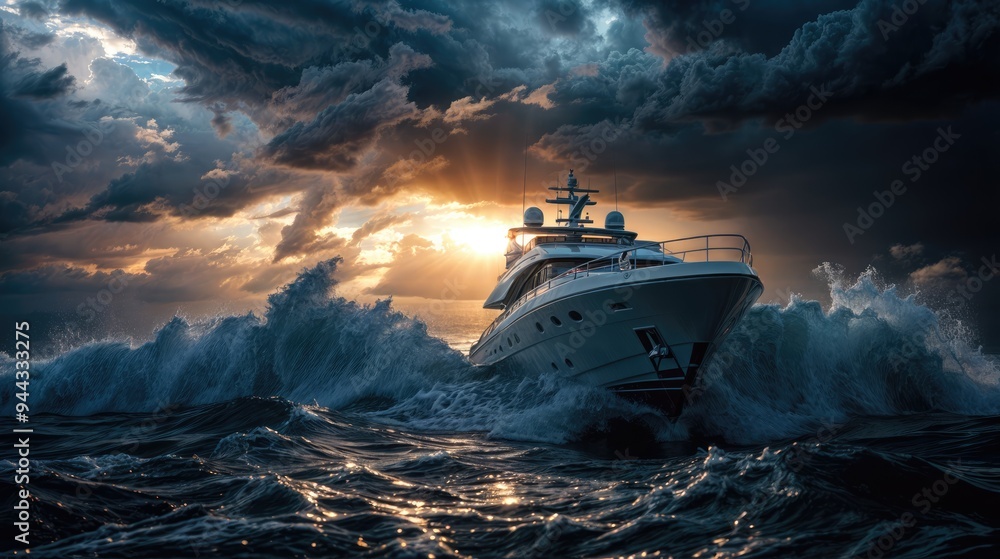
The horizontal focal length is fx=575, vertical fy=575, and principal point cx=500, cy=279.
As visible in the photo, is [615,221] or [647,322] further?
[615,221]

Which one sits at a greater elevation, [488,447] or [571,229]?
[571,229]

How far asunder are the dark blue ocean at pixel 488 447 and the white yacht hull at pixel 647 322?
2.92ft

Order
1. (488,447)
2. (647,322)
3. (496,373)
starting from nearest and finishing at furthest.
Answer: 1. (488,447)
2. (647,322)
3. (496,373)

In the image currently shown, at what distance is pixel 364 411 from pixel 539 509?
13.0 meters

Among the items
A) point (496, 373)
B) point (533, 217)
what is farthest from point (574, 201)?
point (496, 373)

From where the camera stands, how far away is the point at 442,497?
28.6 feet

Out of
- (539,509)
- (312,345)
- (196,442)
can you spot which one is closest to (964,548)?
(539,509)

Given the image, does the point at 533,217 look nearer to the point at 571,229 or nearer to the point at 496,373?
the point at 571,229

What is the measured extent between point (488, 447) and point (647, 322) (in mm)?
4996

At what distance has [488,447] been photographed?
43.8 feet

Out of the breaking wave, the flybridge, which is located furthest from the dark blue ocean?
the flybridge

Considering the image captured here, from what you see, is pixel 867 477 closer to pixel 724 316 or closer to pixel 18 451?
pixel 724 316

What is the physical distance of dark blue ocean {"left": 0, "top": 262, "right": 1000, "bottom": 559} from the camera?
6793 mm

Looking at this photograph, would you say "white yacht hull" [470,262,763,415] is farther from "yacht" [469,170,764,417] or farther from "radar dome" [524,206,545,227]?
"radar dome" [524,206,545,227]
